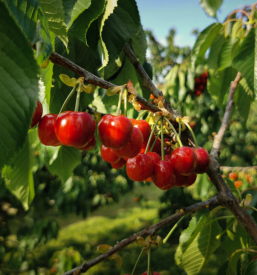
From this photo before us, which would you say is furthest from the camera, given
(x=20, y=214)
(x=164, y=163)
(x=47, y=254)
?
(x=47, y=254)

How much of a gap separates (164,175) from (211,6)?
0.93m

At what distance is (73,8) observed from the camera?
20.6 inches

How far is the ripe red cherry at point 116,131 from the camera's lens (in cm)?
60

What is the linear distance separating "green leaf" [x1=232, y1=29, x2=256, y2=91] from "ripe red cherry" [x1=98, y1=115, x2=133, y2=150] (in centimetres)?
60

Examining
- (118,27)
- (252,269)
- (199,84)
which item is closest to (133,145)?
(118,27)

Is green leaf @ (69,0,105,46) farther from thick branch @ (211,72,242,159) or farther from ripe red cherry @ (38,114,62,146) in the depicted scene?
thick branch @ (211,72,242,159)

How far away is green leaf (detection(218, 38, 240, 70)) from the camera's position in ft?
4.01

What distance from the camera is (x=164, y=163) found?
0.76 metres

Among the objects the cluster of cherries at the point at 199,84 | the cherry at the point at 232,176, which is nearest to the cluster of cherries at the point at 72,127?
the cherry at the point at 232,176

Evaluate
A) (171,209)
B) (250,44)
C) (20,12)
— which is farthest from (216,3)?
(171,209)

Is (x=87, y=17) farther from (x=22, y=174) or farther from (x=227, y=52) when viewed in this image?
(x=227, y=52)

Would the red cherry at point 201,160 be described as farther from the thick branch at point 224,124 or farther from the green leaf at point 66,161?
the green leaf at point 66,161

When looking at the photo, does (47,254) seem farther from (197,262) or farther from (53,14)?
(53,14)

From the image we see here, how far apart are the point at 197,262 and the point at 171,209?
15.0ft
